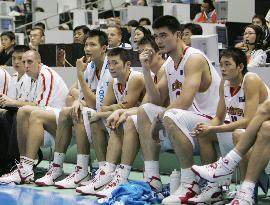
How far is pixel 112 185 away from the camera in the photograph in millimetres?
6902

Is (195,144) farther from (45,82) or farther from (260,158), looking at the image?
(45,82)

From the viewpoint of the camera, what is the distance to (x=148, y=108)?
6.71 m

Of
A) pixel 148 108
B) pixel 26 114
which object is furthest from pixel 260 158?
pixel 26 114

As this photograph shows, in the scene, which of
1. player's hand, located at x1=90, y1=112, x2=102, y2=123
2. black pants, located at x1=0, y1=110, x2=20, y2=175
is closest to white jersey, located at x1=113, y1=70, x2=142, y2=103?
player's hand, located at x1=90, y1=112, x2=102, y2=123

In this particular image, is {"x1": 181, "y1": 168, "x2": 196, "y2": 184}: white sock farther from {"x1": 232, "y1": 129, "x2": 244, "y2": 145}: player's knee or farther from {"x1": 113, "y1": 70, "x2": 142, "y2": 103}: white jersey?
{"x1": 113, "y1": 70, "x2": 142, "y2": 103}: white jersey

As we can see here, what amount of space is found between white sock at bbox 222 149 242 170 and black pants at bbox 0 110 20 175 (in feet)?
10.3

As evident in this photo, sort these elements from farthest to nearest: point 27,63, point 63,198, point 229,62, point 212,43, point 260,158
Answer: point 27,63, point 212,43, point 63,198, point 229,62, point 260,158

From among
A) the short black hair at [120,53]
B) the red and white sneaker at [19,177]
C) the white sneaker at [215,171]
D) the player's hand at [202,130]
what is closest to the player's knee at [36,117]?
the red and white sneaker at [19,177]

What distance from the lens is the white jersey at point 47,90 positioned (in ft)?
27.5

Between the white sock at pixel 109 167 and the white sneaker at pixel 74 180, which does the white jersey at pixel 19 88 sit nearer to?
the white sneaker at pixel 74 180

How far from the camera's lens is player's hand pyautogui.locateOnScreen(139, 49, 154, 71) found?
673 centimetres

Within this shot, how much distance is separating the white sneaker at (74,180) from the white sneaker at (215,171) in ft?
5.97

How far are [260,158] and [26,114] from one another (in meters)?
3.13

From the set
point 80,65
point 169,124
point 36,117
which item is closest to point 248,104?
point 169,124
